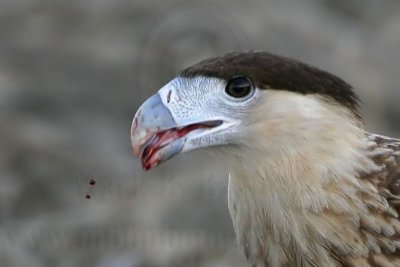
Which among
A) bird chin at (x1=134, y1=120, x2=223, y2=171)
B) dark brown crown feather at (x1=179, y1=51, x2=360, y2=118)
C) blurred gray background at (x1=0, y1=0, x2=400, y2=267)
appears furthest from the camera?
blurred gray background at (x1=0, y1=0, x2=400, y2=267)

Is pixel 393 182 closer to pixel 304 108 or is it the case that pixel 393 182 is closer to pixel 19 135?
pixel 304 108

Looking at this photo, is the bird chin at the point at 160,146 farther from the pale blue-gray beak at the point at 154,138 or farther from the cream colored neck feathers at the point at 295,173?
the cream colored neck feathers at the point at 295,173

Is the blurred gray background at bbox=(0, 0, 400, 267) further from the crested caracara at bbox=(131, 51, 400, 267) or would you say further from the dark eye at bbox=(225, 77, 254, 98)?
the dark eye at bbox=(225, 77, 254, 98)

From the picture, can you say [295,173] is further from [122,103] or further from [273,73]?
[122,103]

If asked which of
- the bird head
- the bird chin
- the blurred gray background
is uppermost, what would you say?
the bird head

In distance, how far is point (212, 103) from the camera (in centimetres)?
403

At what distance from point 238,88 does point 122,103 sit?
438 centimetres

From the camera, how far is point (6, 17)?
909 centimetres

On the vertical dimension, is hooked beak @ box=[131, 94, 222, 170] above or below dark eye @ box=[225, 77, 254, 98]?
below

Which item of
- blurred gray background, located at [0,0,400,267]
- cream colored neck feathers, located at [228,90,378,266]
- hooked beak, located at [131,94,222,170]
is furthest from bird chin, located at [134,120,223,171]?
blurred gray background, located at [0,0,400,267]

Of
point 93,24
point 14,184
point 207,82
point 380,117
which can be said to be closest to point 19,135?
point 14,184

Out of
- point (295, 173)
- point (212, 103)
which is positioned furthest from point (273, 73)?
point (295, 173)

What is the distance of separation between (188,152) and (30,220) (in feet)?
11.9

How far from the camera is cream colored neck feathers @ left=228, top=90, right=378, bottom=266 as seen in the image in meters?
4.04
